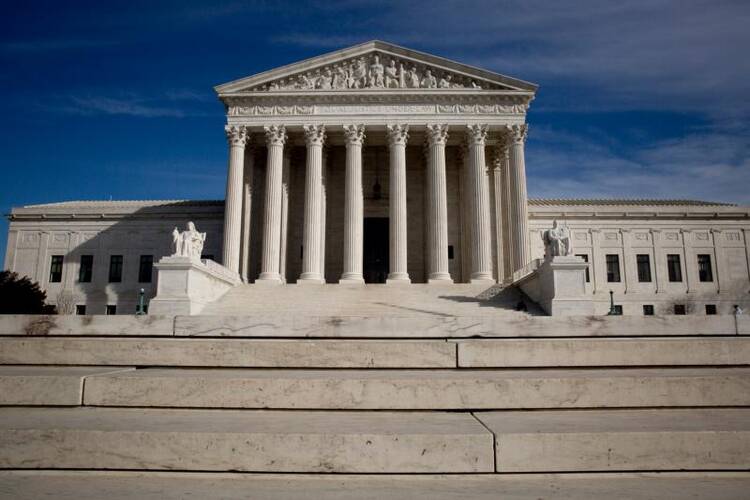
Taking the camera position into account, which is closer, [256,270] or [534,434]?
[534,434]

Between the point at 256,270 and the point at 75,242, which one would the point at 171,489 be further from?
the point at 75,242

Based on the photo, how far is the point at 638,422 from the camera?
17.9 ft

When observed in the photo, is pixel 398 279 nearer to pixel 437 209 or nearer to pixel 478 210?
pixel 437 209

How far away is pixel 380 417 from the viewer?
226 inches

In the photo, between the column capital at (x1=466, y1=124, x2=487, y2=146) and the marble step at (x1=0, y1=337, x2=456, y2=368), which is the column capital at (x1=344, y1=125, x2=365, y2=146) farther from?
the marble step at (x1=0, y1=337, x2=456, y2=368)

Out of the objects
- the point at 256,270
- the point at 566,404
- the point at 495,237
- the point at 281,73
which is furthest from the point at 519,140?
the point at 566,404

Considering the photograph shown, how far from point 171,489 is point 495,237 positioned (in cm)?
3543

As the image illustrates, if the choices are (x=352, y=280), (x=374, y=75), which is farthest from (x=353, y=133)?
(x=352, y=280)

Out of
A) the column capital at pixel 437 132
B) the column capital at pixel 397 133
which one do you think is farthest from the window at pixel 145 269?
the column capital at pixel 437 132

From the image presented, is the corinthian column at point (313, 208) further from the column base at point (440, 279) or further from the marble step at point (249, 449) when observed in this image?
the marble step at point (249, 449)

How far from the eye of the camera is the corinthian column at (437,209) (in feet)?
110

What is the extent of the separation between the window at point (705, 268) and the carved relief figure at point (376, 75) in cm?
3263

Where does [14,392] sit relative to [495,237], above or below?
below

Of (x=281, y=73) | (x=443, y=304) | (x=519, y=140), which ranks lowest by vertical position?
(x=443, y=304)
